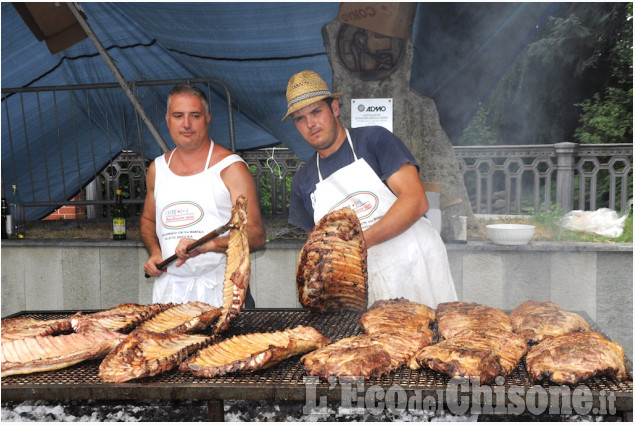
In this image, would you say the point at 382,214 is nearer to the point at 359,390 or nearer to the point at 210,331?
the point at 210,331

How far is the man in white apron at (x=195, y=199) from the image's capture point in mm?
3771

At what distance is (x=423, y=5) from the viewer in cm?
479

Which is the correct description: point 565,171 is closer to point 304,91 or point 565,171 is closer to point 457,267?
point 457,267

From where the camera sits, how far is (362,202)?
378 centimetres

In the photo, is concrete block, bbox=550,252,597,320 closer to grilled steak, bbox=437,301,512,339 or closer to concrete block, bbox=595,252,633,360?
concrete block, bbox=595,252,633,360

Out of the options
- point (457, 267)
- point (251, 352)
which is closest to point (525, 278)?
point (457, 267)

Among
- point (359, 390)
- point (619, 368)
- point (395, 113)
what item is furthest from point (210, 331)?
point (395, 113)

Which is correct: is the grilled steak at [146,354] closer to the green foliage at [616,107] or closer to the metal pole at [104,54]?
the metal pole at [104,54]

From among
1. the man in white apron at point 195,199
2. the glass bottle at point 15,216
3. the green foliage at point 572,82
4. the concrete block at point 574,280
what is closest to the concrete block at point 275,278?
the man in white apron at point 195,199

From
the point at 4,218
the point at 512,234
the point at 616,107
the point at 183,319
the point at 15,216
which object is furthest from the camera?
the point at 616,107

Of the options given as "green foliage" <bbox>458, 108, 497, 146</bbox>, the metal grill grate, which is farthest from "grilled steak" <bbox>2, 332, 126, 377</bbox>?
"green foliage" <bbox>458, 108, 497, 146</bbox>

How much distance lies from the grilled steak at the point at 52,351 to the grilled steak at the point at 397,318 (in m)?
1.11

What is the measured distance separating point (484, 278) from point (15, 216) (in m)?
5.30

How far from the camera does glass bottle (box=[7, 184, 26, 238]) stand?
607 cm
